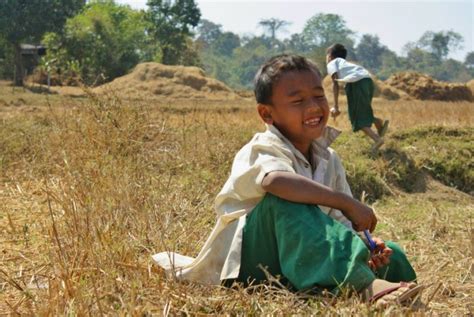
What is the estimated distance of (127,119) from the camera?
226 inches

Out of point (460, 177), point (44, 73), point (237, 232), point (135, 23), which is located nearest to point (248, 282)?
point (237, 232)

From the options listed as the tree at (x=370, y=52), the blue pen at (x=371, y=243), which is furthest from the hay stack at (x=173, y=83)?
the tree at (x=370, y=52)

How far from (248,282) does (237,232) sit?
205 millimetres

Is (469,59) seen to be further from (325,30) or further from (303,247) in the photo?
(303,247)

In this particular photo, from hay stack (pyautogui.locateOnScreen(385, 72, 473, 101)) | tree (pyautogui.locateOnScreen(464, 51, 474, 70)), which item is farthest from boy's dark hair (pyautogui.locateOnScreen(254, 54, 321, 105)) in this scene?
tree (pyautogui.locateOnScreen(464, 51, 474, 70))

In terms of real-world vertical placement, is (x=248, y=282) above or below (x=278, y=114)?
below

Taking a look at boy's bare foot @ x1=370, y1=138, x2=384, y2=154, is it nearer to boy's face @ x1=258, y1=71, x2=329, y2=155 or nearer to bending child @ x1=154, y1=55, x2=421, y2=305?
bending child @ x1=154, y1=55, x2=421, y2=305

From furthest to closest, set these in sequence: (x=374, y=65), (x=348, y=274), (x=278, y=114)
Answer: (x=374, y=65), (x=278, y=114), (x=348, y=274)

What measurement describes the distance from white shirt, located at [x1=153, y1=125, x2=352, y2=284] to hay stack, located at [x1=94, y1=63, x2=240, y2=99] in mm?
19752

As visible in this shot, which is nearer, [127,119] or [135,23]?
[127,119]

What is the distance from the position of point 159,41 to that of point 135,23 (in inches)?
137

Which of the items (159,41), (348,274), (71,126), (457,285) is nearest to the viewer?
(348,274)

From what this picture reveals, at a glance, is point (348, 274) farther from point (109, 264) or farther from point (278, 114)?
point (109, 264)

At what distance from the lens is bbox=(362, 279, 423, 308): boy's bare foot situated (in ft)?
7.27
